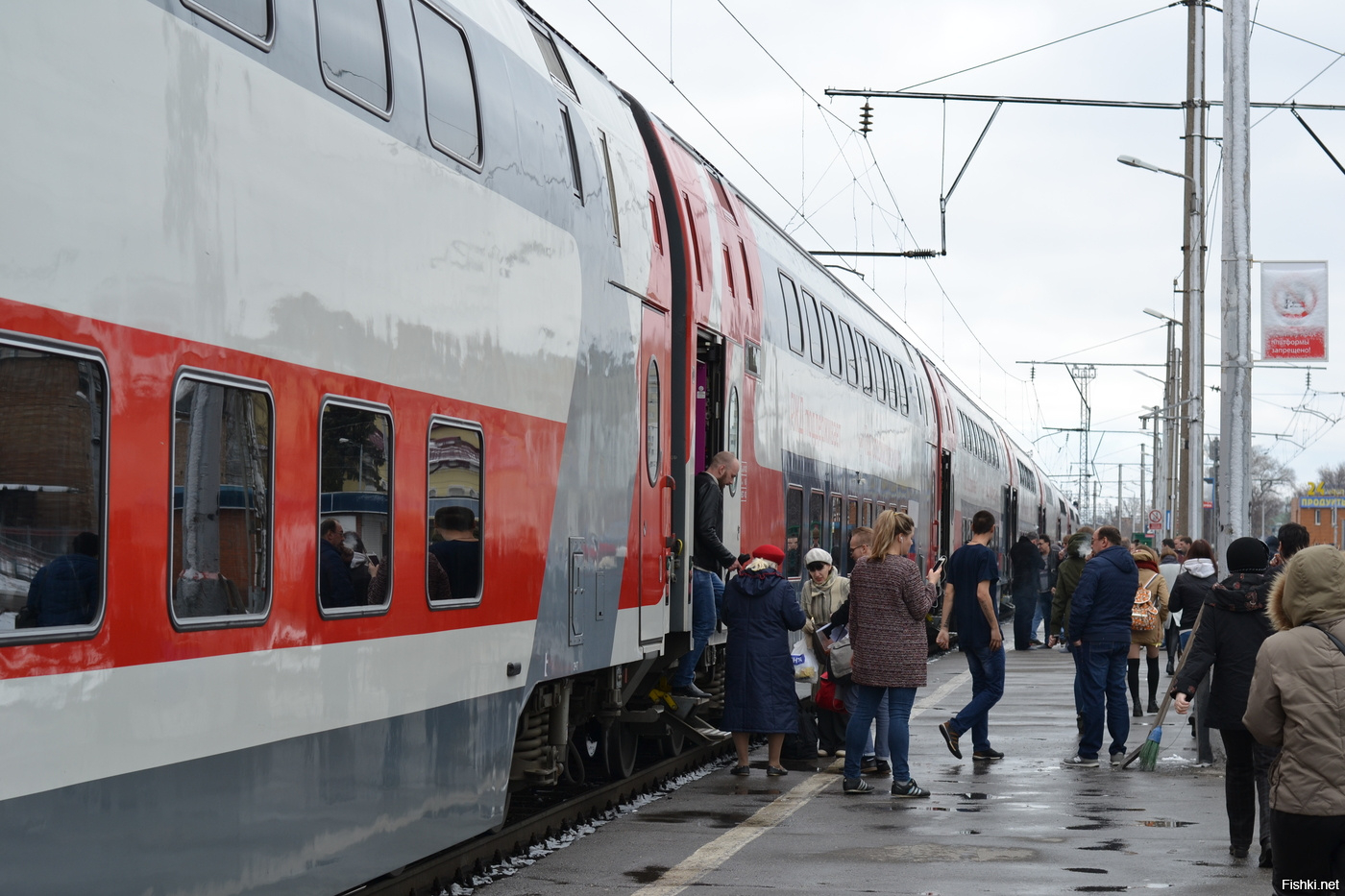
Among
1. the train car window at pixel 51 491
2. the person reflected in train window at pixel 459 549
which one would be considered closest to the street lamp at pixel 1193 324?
the person reflected in train window at pixel 459 549

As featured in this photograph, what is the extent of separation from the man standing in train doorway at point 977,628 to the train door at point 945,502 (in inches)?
592

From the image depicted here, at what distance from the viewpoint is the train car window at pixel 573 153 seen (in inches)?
340

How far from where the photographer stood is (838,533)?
17312 millimetres

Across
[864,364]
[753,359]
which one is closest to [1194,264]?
[864,364]

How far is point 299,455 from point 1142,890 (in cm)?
455

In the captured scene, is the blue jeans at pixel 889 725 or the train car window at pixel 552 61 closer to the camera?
the train car window at pixel 552 61

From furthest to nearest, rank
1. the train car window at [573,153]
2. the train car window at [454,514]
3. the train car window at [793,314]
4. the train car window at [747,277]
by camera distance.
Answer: the train car window at [793,314]
the train car window at [747,277]
the train car window at [573,153]
the train car window at [454,514]

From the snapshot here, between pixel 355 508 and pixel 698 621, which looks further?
pixel 698 621

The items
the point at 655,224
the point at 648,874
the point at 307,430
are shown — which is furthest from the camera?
the point at 655,224

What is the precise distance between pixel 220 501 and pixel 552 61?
4440 millimetres

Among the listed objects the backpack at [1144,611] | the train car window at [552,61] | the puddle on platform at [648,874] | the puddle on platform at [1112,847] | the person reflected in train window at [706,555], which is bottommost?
the puddle on platform at [1112,847]

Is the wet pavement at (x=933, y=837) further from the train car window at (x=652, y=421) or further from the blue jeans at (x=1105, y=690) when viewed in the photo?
→ the train car window at (x=652, y=421)

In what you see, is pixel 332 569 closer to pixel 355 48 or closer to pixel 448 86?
pixel 355 48

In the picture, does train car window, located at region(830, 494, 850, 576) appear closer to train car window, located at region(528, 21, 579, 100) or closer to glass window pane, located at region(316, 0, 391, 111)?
train car window, located at region(528, 21, 579, 100)
